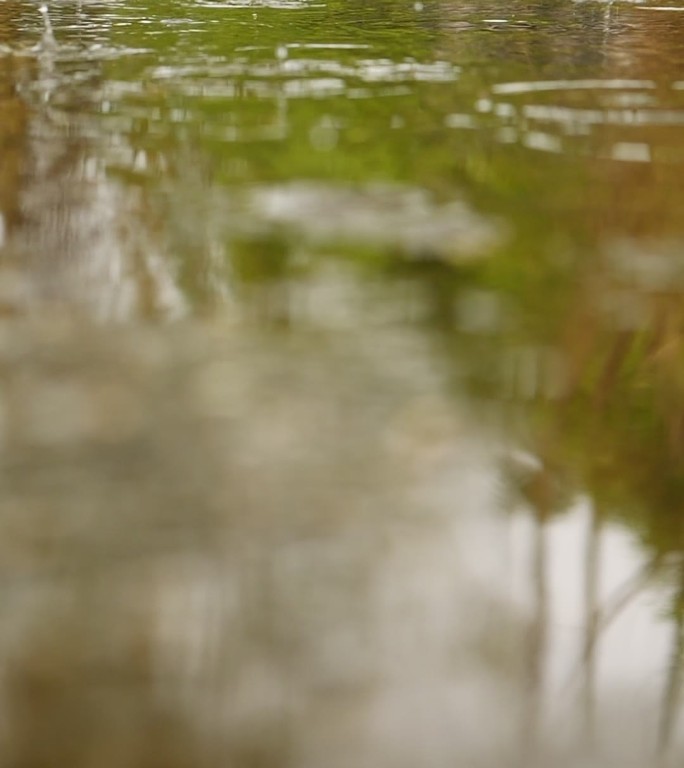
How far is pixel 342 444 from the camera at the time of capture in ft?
6.00

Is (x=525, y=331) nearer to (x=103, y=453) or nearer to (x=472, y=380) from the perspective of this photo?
(x=472, y=380)

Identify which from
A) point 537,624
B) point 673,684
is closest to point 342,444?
point 537,624

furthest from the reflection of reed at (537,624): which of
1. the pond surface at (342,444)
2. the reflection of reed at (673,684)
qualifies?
the reflection of reed at (673,684)

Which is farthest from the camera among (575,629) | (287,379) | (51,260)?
(51,260)

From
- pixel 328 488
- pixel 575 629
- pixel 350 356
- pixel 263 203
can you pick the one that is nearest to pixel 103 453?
pixel 328 488

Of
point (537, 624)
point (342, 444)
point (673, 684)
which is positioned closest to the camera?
point (673, 684)

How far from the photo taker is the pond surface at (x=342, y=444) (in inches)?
50.0

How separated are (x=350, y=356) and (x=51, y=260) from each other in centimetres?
87

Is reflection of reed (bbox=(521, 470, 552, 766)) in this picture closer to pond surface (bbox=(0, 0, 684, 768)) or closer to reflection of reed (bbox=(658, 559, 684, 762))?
pond surface (bbox=(0, 0, 684, 768))

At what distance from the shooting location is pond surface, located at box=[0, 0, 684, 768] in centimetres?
127

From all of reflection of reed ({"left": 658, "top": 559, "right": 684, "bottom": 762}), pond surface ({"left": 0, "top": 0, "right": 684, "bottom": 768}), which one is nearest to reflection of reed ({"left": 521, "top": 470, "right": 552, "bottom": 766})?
pond surface ({"left": 0, "top": 0, "right": 684, "bottom": 768})

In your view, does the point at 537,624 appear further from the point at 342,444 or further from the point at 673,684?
the point at 342,444

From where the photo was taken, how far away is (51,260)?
2.70 metres

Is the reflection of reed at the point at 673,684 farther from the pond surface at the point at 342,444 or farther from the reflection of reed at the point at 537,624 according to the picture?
the reflection of reed at the point at 537,624
